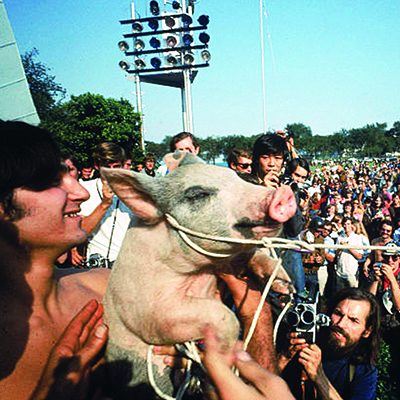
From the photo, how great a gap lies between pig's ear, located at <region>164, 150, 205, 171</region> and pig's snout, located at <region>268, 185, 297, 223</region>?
0.62 meters

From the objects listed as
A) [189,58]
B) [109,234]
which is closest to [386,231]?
[109,234]

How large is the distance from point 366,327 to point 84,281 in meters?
2.67

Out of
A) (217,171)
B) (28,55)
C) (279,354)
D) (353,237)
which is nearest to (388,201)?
(353,237)

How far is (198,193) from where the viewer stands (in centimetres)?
183

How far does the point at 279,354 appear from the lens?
8.38 ft

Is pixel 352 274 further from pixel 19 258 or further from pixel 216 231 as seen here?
pixel 19 258

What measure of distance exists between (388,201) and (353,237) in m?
5.50

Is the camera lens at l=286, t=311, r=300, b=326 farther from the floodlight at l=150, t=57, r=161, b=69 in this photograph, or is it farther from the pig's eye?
the floodlight at l=150, t=57, r=161, b=69

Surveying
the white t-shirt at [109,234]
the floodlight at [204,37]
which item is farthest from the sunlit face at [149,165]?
the floodlight at [204,37]

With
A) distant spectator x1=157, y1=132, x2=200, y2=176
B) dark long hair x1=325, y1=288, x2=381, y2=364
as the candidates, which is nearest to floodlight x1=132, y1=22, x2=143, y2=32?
distant spectator x1=157, y1=132, x2=200, y2=176

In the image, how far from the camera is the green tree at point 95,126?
25.3 metres

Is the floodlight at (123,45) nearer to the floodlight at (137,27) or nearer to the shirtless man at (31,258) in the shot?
the floodlight at (137,27)

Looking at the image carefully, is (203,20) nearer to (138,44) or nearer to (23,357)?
(138,44)

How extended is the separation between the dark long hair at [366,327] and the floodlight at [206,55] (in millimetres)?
27359
